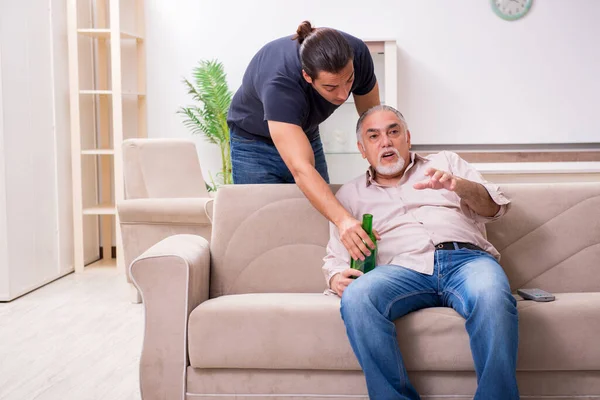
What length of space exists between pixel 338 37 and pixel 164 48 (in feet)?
11.7

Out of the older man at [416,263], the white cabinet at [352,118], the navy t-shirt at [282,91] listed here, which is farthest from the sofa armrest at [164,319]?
the white cabinet at [352,118]

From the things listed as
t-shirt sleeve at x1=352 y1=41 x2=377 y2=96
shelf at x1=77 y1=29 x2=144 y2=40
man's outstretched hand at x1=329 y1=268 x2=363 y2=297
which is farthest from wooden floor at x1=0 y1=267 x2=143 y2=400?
shelf at x1=77 y1=29 x2=144 y2=40

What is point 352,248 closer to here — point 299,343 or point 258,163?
point 299,343

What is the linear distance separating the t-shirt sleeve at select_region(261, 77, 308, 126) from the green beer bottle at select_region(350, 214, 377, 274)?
41cm

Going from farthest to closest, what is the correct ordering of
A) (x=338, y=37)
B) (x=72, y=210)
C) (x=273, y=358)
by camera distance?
(x=72, y=210), (x=338, y=37), (x=273, y=358)

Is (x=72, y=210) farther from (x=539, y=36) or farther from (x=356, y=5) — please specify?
(x=539, y=36)

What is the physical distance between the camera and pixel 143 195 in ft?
14.2

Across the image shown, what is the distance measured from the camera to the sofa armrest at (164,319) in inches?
90.7

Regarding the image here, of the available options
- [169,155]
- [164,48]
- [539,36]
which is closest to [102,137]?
[164,48]

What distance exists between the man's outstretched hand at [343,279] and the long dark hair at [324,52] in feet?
2.11

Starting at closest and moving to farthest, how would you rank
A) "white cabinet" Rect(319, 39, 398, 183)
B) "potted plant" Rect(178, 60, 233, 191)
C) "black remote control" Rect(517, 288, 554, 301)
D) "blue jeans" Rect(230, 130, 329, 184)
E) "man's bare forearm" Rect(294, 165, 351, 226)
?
"black remote control" Rect(517, 288, 554, 301) → "man's bare forearm" Rect(294, 165, 351, 226) → "blue jeans" Rect(230, 130, 329, 184) → "white cabinet" Rect(319, 39, 398, 183) → "potted plant" Rect(178, 60, 233, 191)

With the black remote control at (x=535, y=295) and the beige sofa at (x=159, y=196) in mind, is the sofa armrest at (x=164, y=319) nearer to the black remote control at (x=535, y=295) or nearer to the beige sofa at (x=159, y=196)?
the black remote control at (x=535, y=295)

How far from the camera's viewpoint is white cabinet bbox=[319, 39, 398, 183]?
505 cm

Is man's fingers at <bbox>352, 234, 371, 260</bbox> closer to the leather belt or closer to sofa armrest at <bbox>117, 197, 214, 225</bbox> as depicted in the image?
the leather belt
